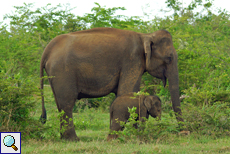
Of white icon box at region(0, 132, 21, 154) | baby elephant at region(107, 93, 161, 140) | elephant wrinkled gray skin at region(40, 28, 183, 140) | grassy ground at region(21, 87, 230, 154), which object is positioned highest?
elephant wrinkled gray skin at region(40, 28, 183, 140)

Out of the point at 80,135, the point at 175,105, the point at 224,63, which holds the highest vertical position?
the point at 224,63

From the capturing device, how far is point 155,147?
5668 mm

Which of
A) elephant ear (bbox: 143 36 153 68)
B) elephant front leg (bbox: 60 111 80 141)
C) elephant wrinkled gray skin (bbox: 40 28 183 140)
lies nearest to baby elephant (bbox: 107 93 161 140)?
elephant wrinkled gray skin (bbox: 40 28 183 140)

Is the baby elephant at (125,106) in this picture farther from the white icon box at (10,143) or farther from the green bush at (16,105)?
the white icon box at (10,143)

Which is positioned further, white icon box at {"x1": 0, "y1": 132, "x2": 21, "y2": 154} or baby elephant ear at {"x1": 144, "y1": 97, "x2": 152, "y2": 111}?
baby elephant ear at {"x1": 144, "y1": 97, "x2": 152, "y2": 111}

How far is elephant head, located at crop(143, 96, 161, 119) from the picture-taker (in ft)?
23.0

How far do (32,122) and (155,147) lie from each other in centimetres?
257

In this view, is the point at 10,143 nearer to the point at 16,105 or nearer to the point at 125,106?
the point at 16,105

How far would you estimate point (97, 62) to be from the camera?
7.32m

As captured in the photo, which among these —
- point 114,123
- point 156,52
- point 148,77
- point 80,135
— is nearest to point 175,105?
point 156,52

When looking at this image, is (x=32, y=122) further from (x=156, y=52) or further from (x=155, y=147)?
(x=156, y=52)

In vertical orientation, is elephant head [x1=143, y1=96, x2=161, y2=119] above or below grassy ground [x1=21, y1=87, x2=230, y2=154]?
above

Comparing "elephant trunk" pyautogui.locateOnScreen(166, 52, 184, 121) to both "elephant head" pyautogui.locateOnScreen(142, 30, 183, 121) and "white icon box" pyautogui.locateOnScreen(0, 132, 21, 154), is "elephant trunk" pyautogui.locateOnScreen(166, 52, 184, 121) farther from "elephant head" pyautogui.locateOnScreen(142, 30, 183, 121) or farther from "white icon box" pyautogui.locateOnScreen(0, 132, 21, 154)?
"white icon box" pyautogui.locateOnScreen(0, 132, 21, 154)

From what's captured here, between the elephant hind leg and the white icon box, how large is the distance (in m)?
1.21
